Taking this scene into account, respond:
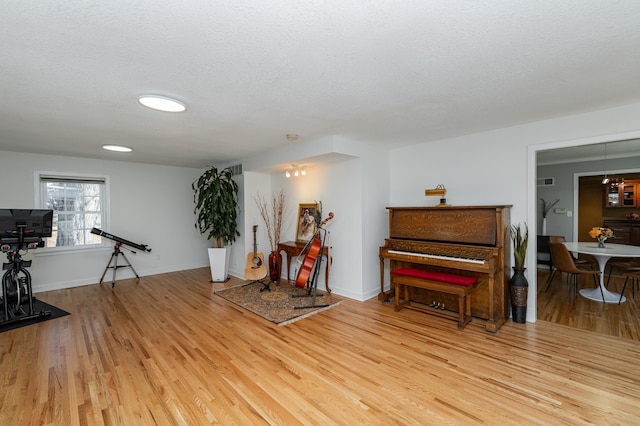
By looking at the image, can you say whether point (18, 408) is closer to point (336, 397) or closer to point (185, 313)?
point (185, 313)

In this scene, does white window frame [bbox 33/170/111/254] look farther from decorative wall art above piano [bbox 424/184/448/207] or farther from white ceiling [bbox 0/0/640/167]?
decorative wall art above piano [bbox 424/184/448/207]

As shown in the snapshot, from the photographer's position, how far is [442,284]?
3219mm

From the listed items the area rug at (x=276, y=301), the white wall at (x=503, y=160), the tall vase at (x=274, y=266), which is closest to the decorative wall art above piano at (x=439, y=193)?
the white wall at (x=503, y=160)

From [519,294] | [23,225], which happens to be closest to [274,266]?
[23,225]

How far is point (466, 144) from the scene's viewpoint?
3.74 m

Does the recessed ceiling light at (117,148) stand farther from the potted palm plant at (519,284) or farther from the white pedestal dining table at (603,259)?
the white pedestal dining table at (603,259)

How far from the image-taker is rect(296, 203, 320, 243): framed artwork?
4.74 m

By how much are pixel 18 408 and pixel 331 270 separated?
346cm

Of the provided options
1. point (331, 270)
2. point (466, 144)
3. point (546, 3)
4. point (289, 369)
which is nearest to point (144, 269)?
point (331, 270)

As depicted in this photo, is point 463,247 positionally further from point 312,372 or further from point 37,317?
point 37,317

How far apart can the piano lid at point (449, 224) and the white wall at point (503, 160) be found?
0.47m

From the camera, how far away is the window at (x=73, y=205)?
481 centimetres

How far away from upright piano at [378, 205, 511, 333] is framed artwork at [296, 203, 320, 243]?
4.39 feet

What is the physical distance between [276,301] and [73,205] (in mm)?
4146
